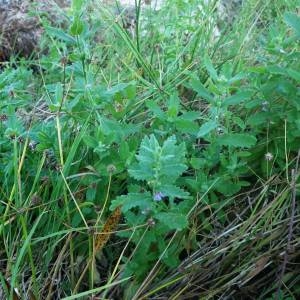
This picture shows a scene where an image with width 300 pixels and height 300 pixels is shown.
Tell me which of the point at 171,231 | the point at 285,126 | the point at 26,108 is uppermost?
the point at 285,126

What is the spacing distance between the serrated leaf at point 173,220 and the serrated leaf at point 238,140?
0.26 meters

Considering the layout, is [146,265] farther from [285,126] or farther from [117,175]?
[285,126]

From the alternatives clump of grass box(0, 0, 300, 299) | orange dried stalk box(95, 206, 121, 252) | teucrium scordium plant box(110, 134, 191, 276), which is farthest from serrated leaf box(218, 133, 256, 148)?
orange dried stalk box(95, 206, 121, 252)

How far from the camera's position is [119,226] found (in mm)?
1444

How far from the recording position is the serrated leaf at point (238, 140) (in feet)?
4.58

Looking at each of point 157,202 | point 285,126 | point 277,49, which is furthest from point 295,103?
point 157,202

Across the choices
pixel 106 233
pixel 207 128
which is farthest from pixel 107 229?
pixel 207 128

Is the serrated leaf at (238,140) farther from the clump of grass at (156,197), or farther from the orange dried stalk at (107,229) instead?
the orange dried stalk at (107,229)

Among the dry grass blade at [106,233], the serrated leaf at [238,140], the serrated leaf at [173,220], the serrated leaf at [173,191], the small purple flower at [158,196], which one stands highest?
the serrated leaf at [238,140]

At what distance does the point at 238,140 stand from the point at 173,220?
28 cm

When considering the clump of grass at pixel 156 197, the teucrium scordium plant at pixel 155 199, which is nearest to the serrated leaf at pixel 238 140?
the clump of grass at pixel 156 197

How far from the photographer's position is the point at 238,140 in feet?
4.64

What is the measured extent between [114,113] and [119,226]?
0.32 m

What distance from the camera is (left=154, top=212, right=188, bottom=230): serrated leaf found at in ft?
4.17
